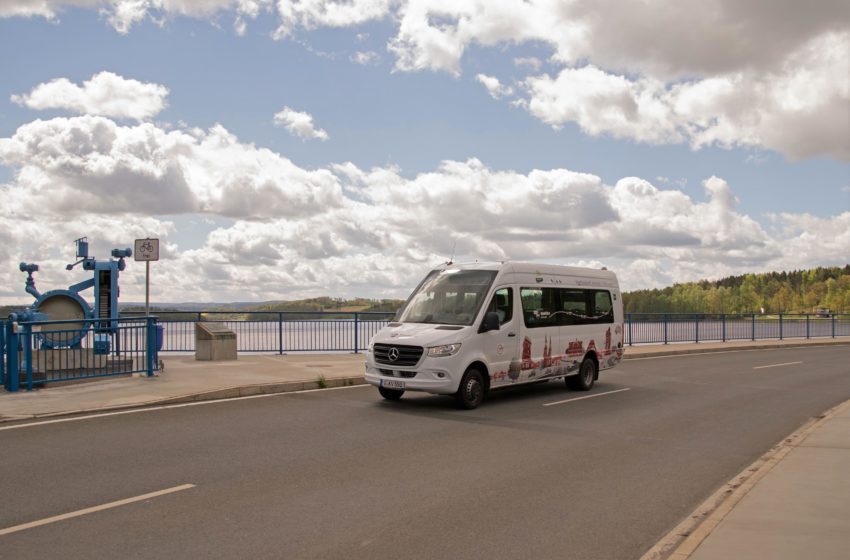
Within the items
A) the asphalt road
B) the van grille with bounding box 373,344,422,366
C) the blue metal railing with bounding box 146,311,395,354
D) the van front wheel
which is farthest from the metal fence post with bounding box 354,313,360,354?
the van front wheel

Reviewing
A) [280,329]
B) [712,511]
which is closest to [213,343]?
[280,329]

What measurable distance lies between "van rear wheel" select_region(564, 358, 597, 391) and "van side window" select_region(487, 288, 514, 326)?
2.86 meters

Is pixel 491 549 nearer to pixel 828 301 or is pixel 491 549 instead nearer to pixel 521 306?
pixel 521 306

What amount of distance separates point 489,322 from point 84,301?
10441 millimetres

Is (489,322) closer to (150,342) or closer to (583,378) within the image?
(583,378)

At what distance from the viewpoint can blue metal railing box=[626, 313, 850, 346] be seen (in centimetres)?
3127

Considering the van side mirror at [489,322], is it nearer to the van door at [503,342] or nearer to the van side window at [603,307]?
the van door at [503,342]

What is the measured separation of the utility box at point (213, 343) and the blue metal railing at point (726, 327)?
16403mm

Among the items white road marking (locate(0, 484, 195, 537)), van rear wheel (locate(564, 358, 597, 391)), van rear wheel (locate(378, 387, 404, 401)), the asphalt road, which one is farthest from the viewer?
van rear wheel (locate(564, 358, 597, 391))

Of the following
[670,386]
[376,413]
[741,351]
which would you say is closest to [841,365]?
[741,351]

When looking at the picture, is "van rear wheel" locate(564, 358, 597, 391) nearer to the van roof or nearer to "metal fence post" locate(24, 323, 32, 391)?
the van roof

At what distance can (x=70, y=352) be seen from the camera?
14.1 m

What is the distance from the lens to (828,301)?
174 m

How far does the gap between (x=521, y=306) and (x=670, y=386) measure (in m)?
5.18
